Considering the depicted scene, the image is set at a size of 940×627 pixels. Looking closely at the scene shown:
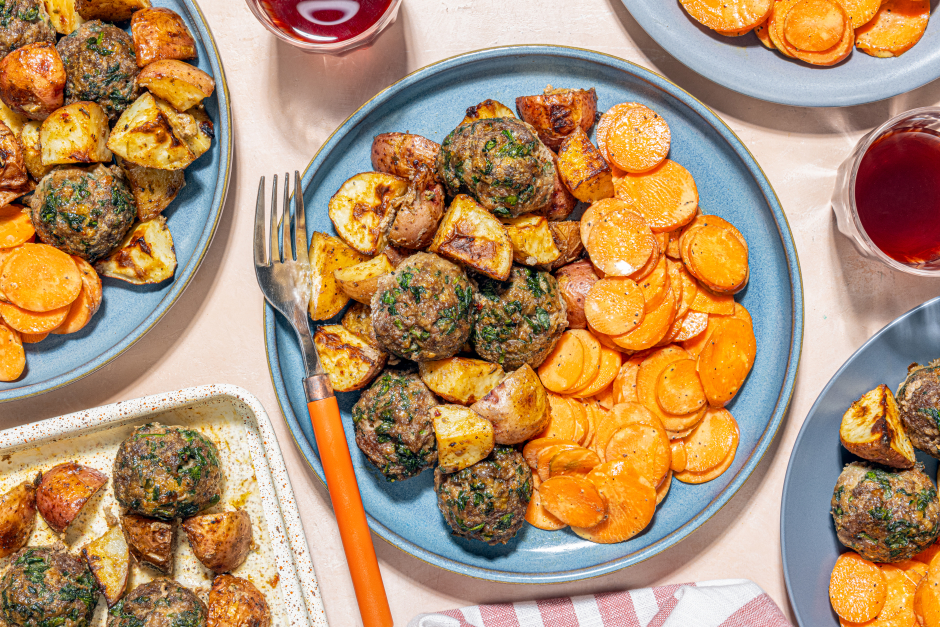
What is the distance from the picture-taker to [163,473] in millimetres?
2043

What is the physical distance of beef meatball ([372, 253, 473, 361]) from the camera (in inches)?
73.4

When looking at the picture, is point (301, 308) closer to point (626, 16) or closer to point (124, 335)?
point (124, 335)

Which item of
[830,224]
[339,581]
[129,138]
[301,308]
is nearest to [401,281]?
[301,308]

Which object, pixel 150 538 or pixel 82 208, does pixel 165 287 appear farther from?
pixel 150 538

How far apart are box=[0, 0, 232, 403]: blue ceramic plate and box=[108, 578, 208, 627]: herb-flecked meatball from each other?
0.77 meters

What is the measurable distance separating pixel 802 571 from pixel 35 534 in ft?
9.14

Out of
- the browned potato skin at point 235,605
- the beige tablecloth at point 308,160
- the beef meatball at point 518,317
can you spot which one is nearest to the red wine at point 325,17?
the beige tablecloth at point 308,160

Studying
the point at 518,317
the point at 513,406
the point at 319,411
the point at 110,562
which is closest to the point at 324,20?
the point at 518,317

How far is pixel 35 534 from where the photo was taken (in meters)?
2.32

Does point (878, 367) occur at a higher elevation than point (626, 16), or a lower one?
lower

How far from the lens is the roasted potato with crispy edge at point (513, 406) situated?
6.48 feet

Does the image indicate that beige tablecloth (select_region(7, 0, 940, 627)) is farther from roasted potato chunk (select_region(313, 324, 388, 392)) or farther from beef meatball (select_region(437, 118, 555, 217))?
beef meatball (select_region(437, 118, 555, 217))

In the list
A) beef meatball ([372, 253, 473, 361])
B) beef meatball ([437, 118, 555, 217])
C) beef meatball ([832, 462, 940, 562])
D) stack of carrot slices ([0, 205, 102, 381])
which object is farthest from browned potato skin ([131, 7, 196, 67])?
beef meatball ([832, 462, 940, 562])

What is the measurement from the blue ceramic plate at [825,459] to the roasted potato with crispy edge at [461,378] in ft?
3.66
